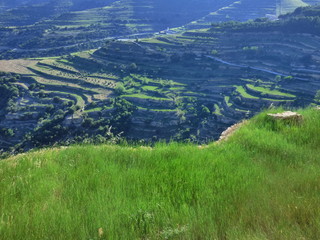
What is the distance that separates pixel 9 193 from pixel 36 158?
4.39ft

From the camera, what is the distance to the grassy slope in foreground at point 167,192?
333 centimetres

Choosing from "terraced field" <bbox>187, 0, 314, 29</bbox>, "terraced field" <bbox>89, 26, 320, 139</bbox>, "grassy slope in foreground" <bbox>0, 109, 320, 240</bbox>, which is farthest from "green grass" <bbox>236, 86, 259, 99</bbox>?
"terraced field" <bbox>187, 0, 314, 29</bbox>

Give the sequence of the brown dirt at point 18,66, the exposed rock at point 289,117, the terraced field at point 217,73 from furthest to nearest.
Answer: the brown dirt at point 18,66 < the terraced field at point 217,73 < the exposed rock at point 289,117

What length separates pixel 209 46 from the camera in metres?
104

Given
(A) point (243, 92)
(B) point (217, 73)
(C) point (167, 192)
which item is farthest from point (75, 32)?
(C) point (167, 192)

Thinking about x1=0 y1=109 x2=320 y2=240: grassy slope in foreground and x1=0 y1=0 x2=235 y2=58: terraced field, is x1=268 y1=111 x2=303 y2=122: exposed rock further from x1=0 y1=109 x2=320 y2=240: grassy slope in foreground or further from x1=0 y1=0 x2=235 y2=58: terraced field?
x1=0 y1=0 x2=235 y2=58: terraced field

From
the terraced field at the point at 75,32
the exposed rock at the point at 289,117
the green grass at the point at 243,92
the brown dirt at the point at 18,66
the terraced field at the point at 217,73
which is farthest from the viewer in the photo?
the terraced field at the point at 75,32

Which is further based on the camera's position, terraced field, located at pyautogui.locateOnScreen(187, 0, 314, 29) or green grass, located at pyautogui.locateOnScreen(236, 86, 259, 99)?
terraced field, located at pyautogui.locateOnScreen(187, 0, 314, 29)

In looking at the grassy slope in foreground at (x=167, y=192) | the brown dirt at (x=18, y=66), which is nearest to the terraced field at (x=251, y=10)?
the brown dirt at (x=18, y=66)

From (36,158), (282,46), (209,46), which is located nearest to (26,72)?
(209,46)

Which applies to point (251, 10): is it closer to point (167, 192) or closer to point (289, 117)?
point (289, 117)

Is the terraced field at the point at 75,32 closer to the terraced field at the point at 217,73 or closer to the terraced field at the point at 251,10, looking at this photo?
the terraced field at the point at 251,10

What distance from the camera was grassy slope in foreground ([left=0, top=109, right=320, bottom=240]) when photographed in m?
3.33

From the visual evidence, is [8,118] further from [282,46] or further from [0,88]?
[282,46]
